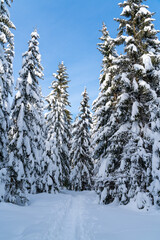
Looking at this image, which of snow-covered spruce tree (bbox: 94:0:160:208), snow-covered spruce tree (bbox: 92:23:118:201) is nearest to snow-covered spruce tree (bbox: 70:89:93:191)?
snow-covered spruce tree (bbox: 92:23:118:201)

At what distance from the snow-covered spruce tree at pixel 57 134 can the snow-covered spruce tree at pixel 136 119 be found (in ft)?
25.6

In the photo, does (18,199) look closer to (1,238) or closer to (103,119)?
(1,238)

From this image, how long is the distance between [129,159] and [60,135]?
12.6 metres

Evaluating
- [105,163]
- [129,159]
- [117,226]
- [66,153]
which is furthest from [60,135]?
[117,226]

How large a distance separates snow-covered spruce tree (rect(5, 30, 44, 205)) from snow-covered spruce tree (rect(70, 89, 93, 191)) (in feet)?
40.1

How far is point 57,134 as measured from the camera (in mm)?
22688

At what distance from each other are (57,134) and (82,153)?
5.76m

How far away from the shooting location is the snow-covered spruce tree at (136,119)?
32.4ft

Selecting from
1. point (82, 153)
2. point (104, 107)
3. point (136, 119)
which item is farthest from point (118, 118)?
point (82, 153)

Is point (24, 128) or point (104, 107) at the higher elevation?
point (104, 107)

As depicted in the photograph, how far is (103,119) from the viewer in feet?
52.4

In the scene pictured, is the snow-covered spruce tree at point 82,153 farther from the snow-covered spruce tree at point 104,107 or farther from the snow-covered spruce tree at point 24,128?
the snow-covered spruce tree at point 24,128

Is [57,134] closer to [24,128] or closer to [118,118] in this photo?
[24,128]

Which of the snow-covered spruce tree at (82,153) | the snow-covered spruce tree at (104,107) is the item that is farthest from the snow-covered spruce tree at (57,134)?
the snow-covered spruce tree at (104,107)
